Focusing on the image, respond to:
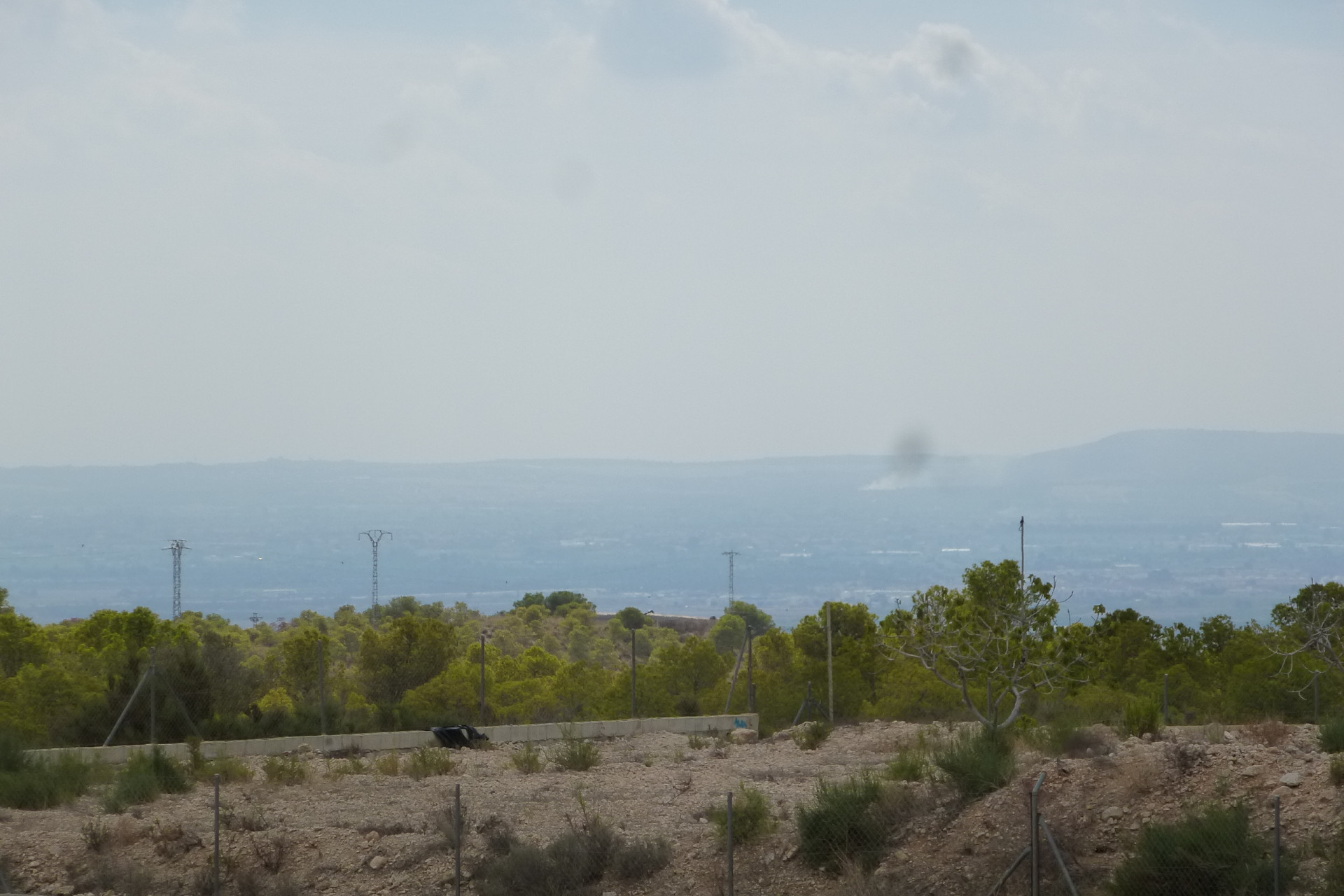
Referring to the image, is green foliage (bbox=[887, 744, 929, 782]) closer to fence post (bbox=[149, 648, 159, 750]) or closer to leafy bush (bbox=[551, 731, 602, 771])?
leafy bush (bbox=[551, 731, 602, 771])

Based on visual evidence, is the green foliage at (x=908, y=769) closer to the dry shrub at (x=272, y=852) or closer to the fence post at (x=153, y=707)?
the dry shrub at (x=272, y=852)

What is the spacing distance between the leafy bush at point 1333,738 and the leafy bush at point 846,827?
19.4 ft

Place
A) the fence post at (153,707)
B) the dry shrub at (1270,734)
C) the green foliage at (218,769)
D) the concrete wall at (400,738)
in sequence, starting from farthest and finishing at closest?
the fence post at (153,707) < the concrete wall at (400,738) < the green foliage at (218,769) < the dry shrub at (1270,734)

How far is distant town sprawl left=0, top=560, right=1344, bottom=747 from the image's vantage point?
28516 millimetres

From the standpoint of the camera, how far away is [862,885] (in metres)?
15.1

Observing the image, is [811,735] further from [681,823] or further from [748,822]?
[748,822]

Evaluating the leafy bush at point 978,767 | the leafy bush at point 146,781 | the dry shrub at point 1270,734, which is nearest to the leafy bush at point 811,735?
the dry shrub at point 1270,734

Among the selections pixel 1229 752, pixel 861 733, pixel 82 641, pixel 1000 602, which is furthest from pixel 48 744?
pixel 1229 752

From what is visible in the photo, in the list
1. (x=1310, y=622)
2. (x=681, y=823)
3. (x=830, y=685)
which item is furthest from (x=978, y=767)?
(x=830, y=685)

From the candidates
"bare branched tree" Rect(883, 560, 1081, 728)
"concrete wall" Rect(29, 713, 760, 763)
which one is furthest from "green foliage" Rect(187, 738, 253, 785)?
"bare branched tree" Rect(883, 560, 1081, 728)

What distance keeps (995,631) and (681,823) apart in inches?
469

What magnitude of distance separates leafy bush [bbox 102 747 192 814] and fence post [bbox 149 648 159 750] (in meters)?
1.97

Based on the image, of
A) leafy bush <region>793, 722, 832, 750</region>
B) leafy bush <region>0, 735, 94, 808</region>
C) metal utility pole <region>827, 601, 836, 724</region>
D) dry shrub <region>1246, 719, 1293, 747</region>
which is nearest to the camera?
dry shrub <region>1246, 719, 1293, 747</region>

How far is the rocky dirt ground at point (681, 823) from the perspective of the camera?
1541 cm
